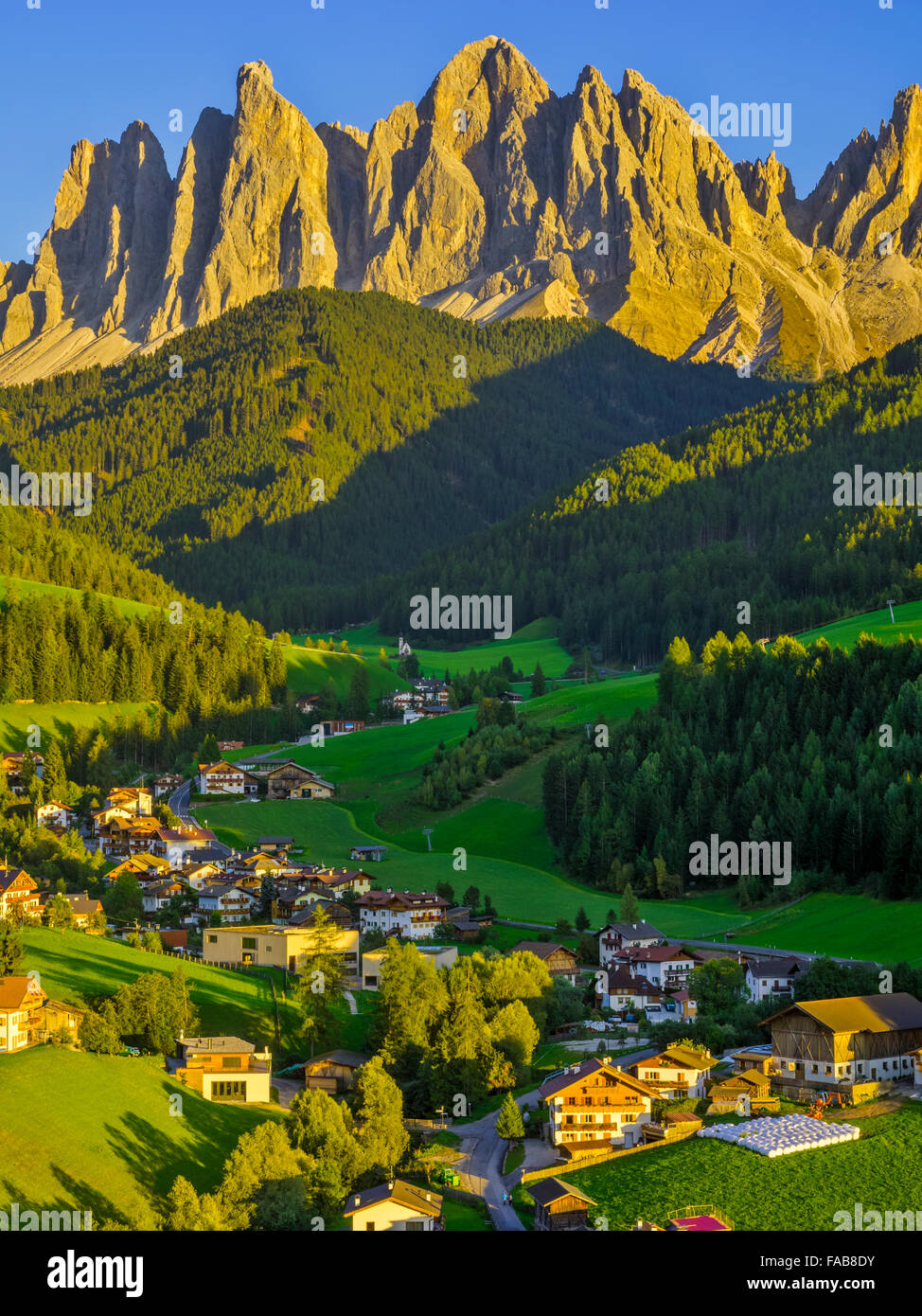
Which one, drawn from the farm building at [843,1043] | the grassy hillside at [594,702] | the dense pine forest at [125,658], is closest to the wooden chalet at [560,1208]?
the farm building at [843,1043]

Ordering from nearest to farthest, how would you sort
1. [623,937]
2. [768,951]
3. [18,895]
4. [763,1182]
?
[763,1182], [768,951], [623,937], [18,895]

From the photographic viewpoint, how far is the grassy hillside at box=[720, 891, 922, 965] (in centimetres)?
8456

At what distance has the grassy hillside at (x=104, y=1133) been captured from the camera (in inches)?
2007

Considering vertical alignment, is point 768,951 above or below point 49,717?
below

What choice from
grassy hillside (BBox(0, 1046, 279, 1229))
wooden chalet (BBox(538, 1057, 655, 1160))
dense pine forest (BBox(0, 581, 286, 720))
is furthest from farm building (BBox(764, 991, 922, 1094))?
dense pine forest (BBox(0, 581, 286, 720))

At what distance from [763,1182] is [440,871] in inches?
2418

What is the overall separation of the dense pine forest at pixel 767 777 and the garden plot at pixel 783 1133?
3762 centimetres

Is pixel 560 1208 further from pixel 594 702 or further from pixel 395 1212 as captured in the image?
pixel 594 702

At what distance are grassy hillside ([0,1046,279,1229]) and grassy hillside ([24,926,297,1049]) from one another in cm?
807

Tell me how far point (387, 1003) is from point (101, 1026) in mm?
13444

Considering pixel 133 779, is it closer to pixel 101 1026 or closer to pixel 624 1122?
pixel 101 1026

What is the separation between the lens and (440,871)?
4469 inches

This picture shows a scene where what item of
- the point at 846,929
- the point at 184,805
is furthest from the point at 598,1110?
the point at 184,805

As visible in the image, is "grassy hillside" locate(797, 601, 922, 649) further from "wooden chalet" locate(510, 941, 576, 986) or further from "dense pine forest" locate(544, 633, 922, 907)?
"wooden chalet" locate(510, 941, 576, 986)
